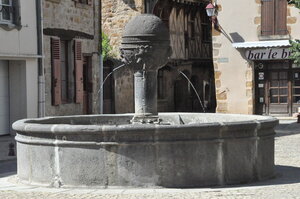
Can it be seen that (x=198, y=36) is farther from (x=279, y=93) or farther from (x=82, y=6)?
(x=82, y=6)

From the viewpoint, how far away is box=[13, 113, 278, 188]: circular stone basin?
8.44 metres

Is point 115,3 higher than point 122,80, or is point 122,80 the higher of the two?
point 115,3

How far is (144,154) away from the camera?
27.8 ft

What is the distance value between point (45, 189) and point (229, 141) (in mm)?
2474

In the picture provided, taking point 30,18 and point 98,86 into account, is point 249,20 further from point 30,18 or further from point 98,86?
point 30,18

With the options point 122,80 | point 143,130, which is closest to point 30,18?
point 122,80

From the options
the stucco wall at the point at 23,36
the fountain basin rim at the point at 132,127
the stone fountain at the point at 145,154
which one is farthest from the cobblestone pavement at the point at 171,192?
the stucco wall at the point at 23,36

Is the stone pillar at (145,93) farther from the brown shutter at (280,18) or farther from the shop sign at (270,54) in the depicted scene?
the brown shutter at (280,18)

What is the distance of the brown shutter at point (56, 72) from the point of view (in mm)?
19875

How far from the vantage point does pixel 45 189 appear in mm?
8727

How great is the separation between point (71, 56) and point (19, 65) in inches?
A: 113

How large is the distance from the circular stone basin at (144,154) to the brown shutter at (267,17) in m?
16.9

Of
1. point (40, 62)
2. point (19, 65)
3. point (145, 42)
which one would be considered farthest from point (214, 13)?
point (145, 42)

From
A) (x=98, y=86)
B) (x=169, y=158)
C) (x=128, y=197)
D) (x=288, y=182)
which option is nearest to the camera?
(x=128, y=197)
